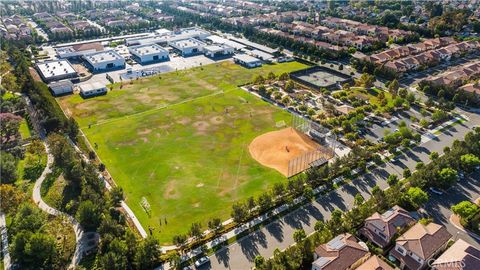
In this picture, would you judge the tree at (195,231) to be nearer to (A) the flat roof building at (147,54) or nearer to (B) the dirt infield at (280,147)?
(B) the dirt infield at (280,147)

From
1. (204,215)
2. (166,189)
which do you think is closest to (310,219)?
(204,215)

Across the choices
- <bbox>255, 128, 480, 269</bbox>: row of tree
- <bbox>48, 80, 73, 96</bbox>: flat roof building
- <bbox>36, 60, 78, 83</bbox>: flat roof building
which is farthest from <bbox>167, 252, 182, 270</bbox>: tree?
<bbox>36, 60, 78, 83</bbox>: flat roof building

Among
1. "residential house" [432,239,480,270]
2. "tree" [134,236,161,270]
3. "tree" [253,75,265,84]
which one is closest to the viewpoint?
"residential house" [432,239,480,270]

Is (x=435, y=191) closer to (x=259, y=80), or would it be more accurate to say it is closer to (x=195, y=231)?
(x=195, y=231)

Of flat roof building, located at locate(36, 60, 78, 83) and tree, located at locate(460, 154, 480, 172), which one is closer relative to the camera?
tree, located at locate(460, 154, 480, 172)

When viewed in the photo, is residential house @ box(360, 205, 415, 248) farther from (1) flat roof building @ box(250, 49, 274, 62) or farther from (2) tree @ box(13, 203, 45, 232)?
(1) flat roof building @ box(250, 49, 274, 62)

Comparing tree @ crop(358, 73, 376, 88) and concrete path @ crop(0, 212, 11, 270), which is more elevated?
tree @ crop(358, 73, 376, 88)

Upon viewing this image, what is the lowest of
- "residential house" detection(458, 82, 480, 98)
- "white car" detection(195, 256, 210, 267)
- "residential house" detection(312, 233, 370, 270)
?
"white car" detection(195, 256, 210, 267)
